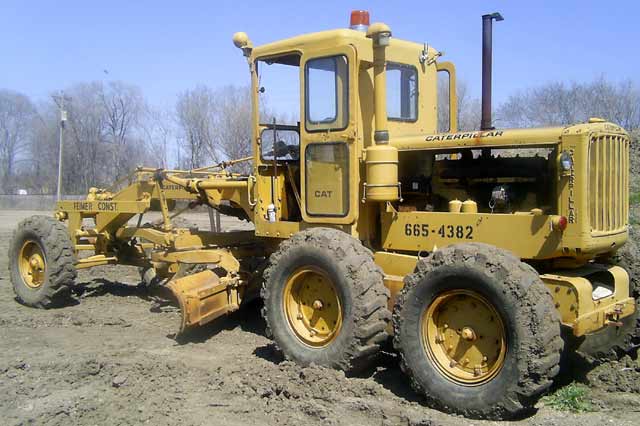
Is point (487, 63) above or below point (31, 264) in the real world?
above

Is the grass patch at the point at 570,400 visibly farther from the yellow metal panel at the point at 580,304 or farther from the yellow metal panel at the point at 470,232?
the yellow metal panel at the point at 470,232

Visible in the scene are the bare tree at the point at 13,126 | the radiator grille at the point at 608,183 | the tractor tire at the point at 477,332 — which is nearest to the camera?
the tractor tire at the point at 477,332

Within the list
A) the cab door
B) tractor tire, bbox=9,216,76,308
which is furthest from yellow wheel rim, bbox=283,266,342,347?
tractor tire, bbox=9,216,76,308

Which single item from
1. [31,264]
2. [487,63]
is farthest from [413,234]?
[31,264]

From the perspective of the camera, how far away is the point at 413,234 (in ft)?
20.2

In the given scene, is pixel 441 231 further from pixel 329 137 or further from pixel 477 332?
pixel 329 137

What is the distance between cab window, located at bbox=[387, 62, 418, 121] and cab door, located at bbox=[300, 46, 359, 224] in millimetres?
684

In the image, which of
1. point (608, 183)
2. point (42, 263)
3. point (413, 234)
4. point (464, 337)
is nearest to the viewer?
point (464, 337)

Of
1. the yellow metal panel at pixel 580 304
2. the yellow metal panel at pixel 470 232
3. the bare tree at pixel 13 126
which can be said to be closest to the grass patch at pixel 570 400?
the yellow metal panel at pixel 580 304

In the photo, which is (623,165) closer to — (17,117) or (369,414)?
(369,414)

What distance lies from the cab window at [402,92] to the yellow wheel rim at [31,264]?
5459mm

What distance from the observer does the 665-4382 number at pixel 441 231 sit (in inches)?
227

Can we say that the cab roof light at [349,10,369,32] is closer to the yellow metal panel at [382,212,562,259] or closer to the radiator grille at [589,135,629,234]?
the yellow metal panel at [382,212,562,259]

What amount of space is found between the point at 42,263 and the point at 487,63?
6.54 meters
